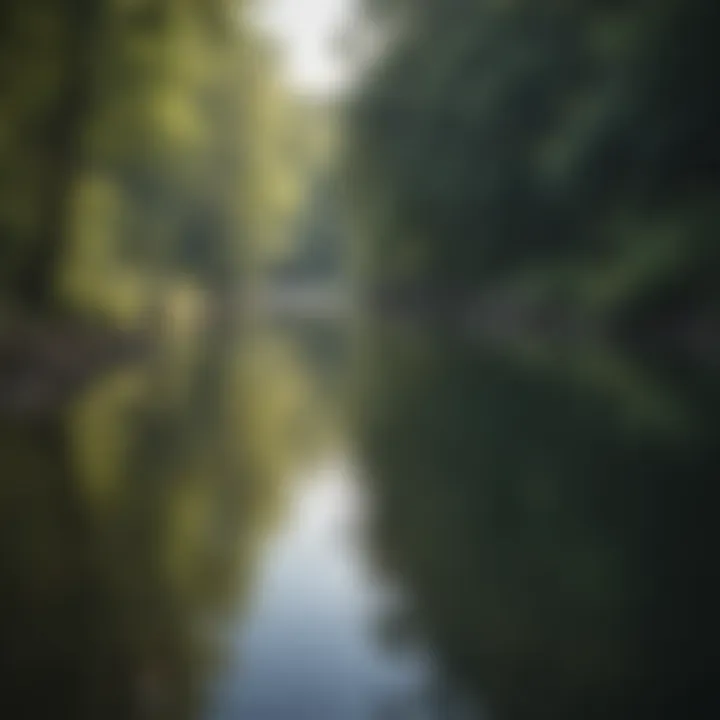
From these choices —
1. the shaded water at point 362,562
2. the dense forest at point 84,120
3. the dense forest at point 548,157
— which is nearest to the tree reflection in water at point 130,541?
the shaded water at point 362,562

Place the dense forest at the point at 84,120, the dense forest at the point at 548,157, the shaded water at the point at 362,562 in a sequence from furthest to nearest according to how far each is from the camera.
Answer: the dense forest at the point at 548,157 → the dense forest at the point at 84,120 → the shaded water at the point at 362,562

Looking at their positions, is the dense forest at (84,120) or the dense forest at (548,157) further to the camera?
the dense forest at (548,157)

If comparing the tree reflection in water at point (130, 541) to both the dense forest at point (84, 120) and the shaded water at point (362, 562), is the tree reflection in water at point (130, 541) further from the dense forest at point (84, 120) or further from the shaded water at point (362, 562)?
the dense forest at point (84, 120)

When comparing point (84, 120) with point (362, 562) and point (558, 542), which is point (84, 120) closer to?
point (362, 562)

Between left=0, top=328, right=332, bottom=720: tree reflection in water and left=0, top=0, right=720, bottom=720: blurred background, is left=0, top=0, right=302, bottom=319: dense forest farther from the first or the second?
left=0, top=328, right=332, bottom=720: tree reflection in water

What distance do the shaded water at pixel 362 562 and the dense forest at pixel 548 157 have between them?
342 inches

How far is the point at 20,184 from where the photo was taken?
45.0 ft

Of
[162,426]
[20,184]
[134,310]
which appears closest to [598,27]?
[134,310]

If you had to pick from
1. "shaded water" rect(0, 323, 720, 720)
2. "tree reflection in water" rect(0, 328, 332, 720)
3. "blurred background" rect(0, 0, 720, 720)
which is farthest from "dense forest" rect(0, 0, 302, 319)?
"shaded water" rect(0, 323, 720, 720)

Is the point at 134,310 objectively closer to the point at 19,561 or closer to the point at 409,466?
the point at 409,466

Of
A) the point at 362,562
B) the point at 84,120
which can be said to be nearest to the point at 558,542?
the point at 362,562

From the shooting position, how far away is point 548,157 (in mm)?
21125

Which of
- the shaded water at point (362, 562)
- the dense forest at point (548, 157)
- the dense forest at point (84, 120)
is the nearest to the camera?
the shaded water at point (362, 562)

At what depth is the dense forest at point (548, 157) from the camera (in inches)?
679
